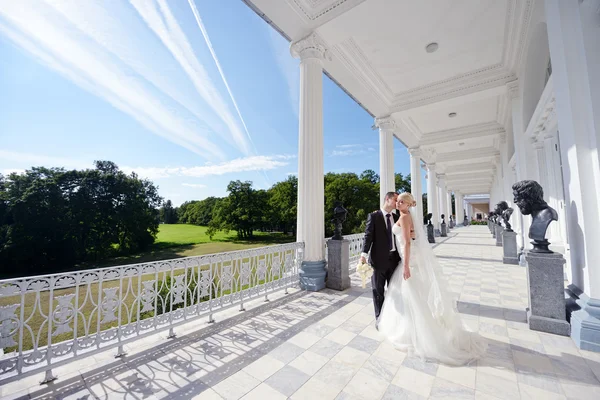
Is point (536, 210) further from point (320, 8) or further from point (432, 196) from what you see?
point (432, 196)

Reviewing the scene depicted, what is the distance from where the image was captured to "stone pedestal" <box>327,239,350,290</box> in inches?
205

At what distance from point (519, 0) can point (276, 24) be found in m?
5.19

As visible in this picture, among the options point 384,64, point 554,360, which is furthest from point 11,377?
point 384,64

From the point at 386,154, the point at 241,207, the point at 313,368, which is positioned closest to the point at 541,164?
the point at 386,154

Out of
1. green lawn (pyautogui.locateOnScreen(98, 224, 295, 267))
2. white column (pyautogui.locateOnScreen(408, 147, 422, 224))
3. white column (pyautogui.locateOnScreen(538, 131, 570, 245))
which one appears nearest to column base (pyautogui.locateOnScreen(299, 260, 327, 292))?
white column (pyautogui.locateOnScreen(538, 131, 570, 245))

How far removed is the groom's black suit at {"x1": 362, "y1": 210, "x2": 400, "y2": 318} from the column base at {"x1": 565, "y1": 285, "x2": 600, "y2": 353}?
84.9 inches

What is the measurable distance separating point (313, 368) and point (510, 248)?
871 centimetres

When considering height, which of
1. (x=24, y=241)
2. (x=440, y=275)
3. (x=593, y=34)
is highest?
(x=593, y=34)

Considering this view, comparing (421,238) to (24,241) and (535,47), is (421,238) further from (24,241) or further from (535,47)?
(24,241)

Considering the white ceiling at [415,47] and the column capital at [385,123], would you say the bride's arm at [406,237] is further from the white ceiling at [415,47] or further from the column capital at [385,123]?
the column capital at [385,123]

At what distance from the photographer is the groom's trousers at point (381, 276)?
3141 millimetres

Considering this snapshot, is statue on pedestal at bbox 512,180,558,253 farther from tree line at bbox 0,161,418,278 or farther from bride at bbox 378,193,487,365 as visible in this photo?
tree line at bbox 0,161,418,278

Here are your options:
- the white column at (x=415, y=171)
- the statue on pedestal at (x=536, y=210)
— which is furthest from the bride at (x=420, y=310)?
the white column at (x=415, y=171)

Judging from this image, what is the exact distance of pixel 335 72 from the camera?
24.1ft
